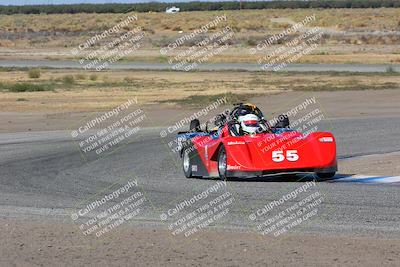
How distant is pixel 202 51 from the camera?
7888 cm

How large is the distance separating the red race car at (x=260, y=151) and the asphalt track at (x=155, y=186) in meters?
0.26

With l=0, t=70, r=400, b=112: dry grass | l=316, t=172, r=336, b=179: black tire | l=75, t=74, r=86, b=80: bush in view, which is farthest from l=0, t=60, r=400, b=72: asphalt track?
l=316, t=172, r=336, b=179: black tire

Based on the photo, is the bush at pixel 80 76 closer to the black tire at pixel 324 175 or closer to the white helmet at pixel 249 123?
the white helmet at pixel 249 123

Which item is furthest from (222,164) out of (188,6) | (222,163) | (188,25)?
(188,6)

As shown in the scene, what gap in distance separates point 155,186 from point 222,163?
4.52 ft

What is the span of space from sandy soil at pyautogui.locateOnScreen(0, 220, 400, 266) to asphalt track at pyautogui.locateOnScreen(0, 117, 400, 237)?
2.14ft

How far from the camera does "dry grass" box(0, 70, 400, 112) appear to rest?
40.4 meters

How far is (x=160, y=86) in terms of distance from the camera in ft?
157

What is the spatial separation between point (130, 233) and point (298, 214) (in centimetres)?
234

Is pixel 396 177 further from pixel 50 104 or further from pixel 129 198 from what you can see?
pixel 50 104
